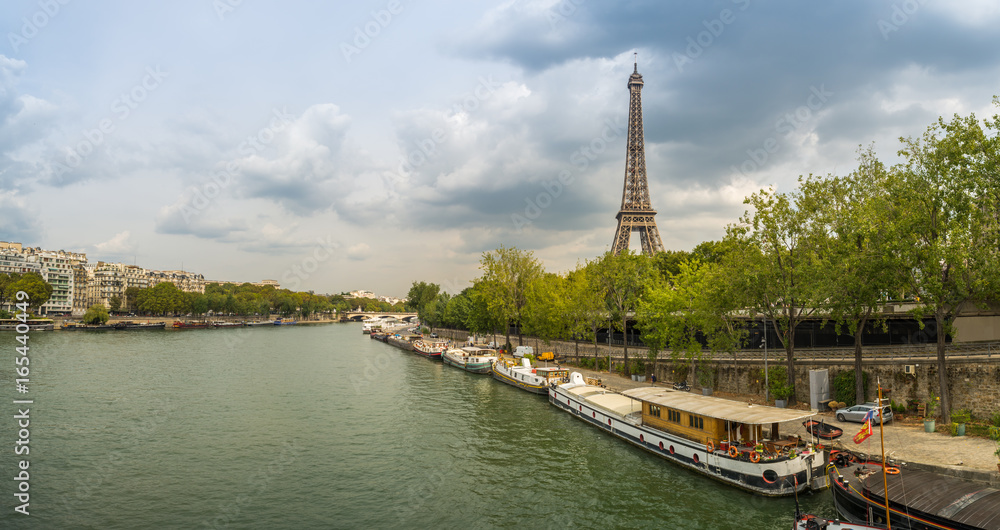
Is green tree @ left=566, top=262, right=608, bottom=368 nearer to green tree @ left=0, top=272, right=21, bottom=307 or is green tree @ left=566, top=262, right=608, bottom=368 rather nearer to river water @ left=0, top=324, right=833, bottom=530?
river water @ left=0, top=324, right=833, bottom=530

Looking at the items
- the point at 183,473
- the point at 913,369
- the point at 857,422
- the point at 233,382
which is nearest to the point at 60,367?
the point at 233,382

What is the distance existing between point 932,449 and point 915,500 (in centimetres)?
923

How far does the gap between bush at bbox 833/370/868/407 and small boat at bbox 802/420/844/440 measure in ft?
25.7

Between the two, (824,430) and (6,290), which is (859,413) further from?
(6,290)

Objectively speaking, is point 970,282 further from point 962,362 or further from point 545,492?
point 545,492

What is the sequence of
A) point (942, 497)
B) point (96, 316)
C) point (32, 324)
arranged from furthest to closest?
point (96, 316), point (32, 324), point (942, 497)

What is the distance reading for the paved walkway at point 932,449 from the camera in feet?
66.2

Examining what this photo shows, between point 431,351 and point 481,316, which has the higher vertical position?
point 481,316

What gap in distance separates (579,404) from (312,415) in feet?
67.7

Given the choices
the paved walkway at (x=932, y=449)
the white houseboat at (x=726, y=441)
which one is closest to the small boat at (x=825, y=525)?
the white houseboat at (x=726, y=441)

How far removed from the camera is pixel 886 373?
32.0 meters

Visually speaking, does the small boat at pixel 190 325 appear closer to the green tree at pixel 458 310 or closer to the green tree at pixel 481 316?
the green tree at pixel 458 310

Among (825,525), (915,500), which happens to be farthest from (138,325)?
(915,500)

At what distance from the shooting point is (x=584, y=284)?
5828cm
